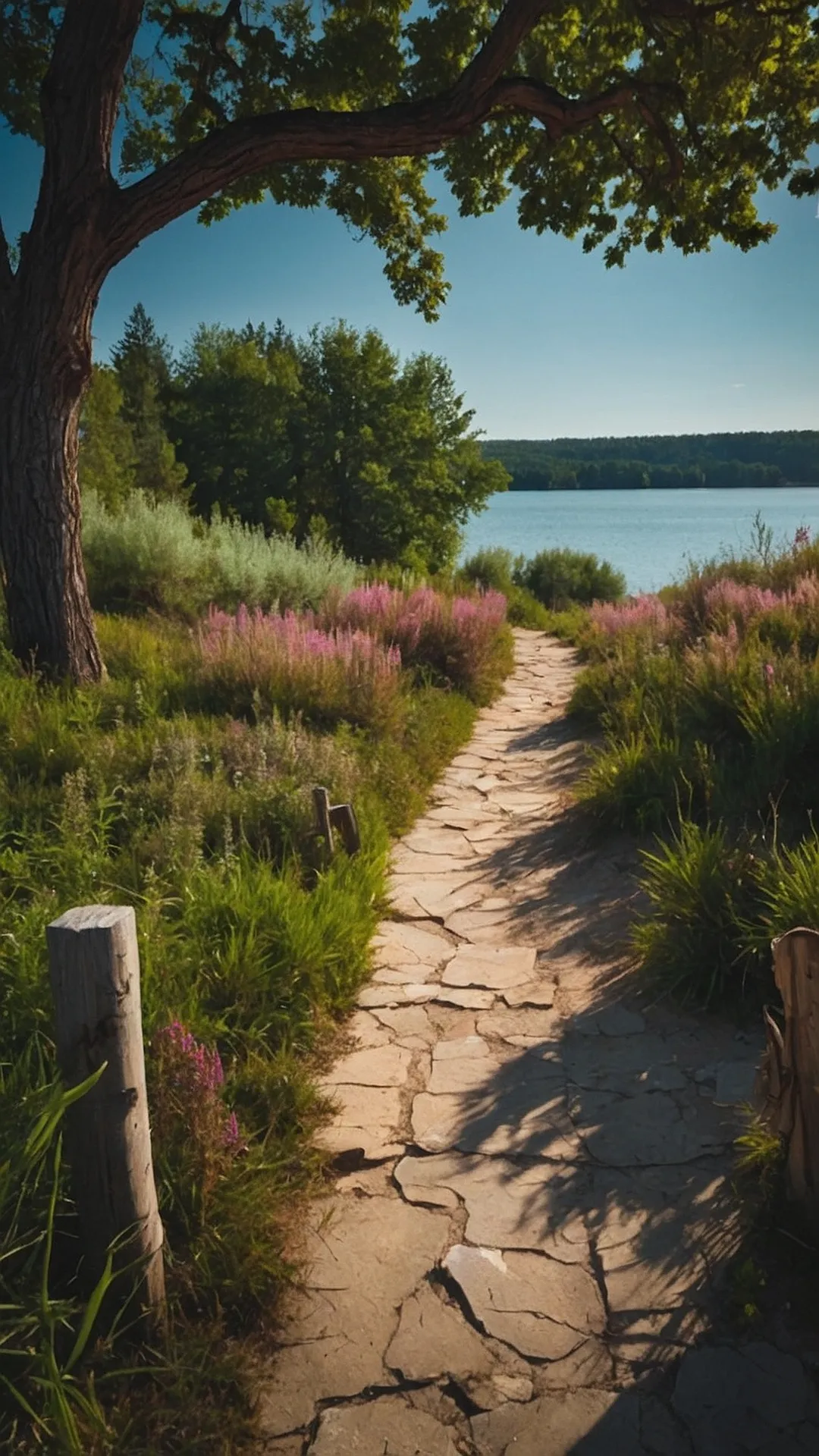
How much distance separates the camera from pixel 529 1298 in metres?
2.38

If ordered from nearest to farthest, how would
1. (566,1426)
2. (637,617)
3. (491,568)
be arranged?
(566,1426) → (637,617) → (491,568)

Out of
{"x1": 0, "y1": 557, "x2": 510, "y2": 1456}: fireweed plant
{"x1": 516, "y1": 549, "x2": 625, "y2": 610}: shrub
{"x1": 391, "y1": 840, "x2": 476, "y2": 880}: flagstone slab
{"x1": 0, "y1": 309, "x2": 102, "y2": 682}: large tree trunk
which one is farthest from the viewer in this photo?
{"x1": 516, "y1": 549, "x2": 625, "y2": 610}: shrub

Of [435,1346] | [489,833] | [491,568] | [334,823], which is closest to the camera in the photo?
[435,1346]

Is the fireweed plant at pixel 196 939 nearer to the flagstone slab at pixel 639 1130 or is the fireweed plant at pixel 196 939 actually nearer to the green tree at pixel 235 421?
the flagstone slab at pixel 639 1130

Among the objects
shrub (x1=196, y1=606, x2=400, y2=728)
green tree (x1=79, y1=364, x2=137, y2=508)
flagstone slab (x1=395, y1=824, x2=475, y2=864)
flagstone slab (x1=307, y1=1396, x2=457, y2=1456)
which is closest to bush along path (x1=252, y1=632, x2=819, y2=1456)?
flagstone slab (x1=307, y1=1396, x2=457, y2=1456)

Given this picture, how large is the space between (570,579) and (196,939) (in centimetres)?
1983

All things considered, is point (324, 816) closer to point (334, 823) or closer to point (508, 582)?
point (334, 823)

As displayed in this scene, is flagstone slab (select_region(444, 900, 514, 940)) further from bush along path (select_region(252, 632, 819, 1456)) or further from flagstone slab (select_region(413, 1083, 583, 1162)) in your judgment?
flagstone slab (select_region(413, 1083, 583, 1162))

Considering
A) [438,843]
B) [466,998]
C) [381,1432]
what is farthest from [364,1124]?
[438,843]

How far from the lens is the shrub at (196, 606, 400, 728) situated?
7.05 metres

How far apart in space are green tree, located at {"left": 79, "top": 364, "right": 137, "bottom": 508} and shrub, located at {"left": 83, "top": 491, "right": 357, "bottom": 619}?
10.2 metres

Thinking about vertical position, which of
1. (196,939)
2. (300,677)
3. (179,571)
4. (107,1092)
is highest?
(179,571)

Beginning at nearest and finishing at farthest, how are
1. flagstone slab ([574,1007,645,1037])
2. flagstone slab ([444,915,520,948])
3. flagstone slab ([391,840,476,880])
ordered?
flagstone slab ([574,1007,645,1037]) → flagstone slab ([444,915,520,948]) → flagstone slab ([391,840,476,880])

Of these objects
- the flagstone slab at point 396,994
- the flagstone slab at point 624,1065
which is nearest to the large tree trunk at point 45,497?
the flagstone slab at point 396,994
